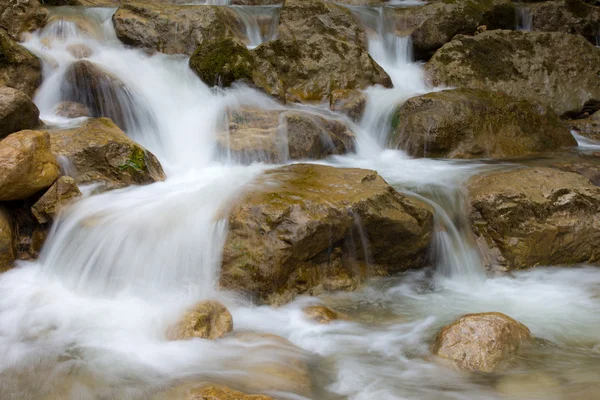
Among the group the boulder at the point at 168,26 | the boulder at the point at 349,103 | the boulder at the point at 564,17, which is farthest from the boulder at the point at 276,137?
the boulder at the point at 564,17

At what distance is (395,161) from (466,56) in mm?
4264

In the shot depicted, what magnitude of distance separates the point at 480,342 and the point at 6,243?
460 centimetres

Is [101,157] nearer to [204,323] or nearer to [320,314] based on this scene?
[204,323]

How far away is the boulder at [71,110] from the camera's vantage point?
7387mm

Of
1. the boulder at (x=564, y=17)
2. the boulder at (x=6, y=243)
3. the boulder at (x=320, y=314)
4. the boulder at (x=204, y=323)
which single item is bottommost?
the boulder at (x=320, y=314)

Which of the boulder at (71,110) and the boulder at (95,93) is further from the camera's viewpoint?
the boulder at (95,93)

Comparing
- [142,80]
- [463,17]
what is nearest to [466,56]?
[463,17]

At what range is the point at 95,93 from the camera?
7.57 m

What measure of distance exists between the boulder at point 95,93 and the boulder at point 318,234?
3.16 metres

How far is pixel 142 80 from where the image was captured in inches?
343

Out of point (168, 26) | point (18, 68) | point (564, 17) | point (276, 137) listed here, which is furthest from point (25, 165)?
point (564, 17)

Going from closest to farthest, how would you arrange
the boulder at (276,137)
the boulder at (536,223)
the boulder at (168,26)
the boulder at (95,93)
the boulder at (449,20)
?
the boulder at (536,223) → the boulder at (276,137) → the boulder at (95,93) → the boulder at (168,26) → the boulder at (449,20)

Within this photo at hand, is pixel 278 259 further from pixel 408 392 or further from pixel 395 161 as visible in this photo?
pixel 395 161

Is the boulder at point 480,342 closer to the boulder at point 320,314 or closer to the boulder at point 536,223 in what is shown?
the boulder at point 320,314
